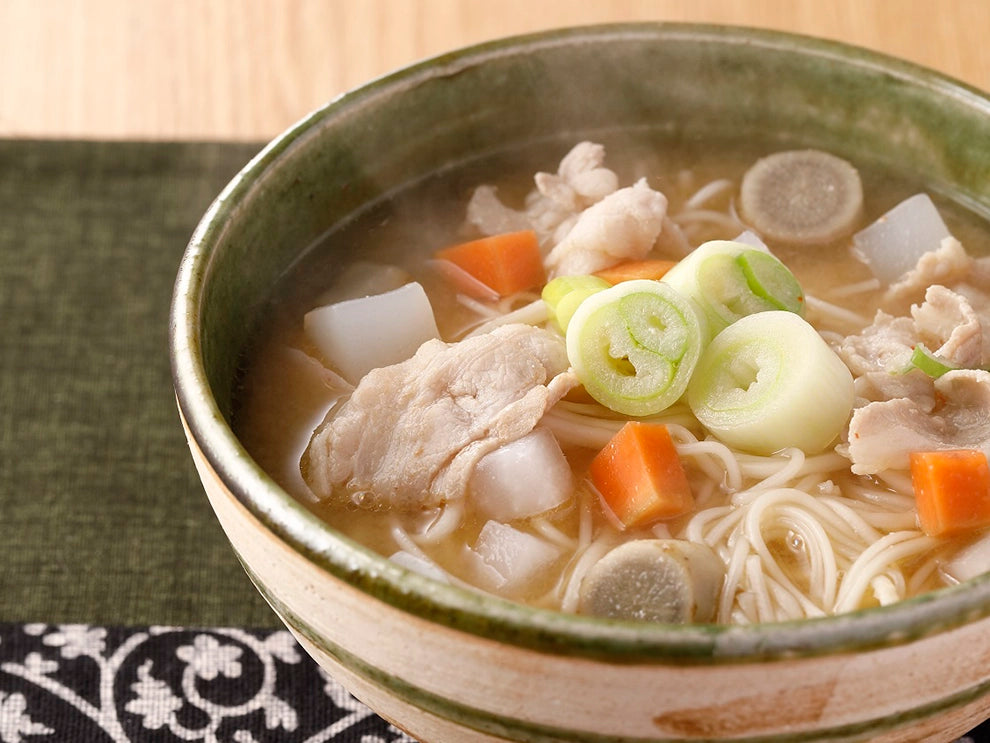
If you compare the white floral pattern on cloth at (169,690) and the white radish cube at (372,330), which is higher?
the white radish cube at (372,330)

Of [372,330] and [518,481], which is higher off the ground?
[372,330]

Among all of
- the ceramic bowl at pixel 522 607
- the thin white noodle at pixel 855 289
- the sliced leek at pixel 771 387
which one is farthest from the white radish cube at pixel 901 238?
the sliced leek at pixel 771 387

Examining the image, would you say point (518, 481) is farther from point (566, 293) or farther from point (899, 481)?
point (899, 481)

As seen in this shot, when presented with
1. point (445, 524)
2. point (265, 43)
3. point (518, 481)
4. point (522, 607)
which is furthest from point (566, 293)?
point (265, 43)

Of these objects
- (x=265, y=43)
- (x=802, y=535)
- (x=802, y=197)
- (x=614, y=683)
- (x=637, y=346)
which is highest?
(x=265, y=43)

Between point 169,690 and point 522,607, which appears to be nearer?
point 522,607

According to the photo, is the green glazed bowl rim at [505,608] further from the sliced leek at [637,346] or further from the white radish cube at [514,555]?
the sliced leek at [637,346]

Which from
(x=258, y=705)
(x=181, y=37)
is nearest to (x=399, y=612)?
(x=258, y=705)
